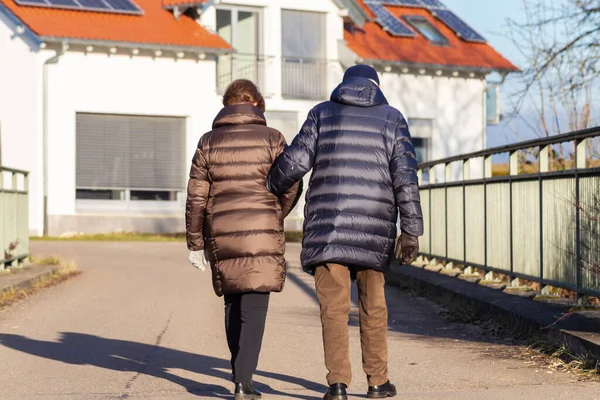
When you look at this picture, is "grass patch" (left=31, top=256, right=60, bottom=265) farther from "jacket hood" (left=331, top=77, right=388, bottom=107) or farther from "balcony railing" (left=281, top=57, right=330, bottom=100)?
"balcony railing" (left=281, top=57, right=330, bottom=100)

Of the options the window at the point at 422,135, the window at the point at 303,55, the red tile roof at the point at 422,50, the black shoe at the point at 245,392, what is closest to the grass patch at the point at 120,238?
the window at the point at 303,55

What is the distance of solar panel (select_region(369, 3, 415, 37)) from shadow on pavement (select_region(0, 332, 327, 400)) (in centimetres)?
2695

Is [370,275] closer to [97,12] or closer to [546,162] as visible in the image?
[546,162]

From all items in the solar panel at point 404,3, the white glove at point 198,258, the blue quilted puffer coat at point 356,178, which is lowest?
the white glove at point 198,258

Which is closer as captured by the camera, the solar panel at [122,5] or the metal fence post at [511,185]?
the metal fence post at [511,185]

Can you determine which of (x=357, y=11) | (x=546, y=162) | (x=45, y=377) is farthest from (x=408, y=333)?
(x=357, y=11)

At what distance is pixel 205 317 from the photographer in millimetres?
11875

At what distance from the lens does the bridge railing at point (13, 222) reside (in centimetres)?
1523

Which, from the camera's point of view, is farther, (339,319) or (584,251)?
(584,251)

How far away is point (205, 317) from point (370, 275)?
512 centimetres

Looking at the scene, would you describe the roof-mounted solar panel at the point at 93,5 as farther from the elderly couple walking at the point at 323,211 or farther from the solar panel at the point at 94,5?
the elderly couple walking at the point at 323,211

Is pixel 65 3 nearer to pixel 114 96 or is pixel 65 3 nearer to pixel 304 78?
pixel 114 96

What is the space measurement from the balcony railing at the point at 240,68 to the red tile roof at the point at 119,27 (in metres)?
1.13

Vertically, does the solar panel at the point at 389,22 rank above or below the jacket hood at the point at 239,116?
above
